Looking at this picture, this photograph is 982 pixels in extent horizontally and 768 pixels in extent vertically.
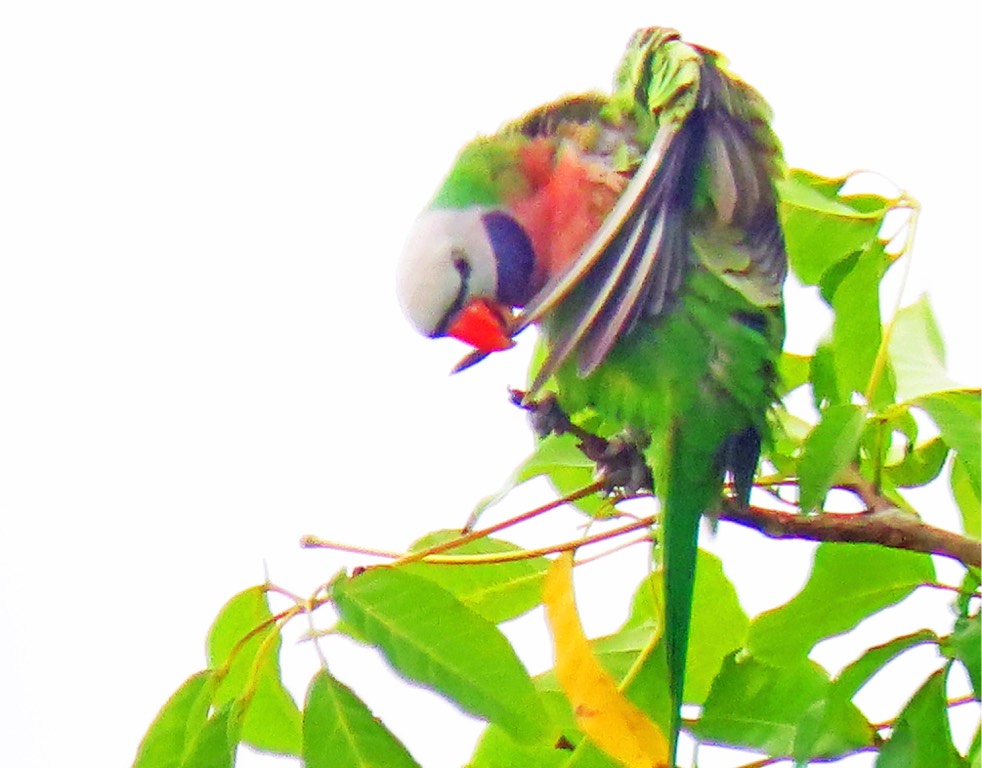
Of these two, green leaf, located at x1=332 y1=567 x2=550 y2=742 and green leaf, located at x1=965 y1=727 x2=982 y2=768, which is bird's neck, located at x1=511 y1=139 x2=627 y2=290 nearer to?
green leaf, located at x1=332 y1=567 x2=550 y2=742

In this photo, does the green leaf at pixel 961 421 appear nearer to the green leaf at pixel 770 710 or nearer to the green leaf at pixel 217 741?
the green leaf at pixel 770 710

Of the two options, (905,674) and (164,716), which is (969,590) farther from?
(905,674)

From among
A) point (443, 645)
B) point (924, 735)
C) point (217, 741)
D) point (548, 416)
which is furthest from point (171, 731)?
point (924, 735)

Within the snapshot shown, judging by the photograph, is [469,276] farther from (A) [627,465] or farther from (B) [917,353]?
(B) [917,353]

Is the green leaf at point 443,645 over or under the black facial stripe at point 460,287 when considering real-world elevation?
under

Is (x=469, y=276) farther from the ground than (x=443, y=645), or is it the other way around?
(x=469, y=276)

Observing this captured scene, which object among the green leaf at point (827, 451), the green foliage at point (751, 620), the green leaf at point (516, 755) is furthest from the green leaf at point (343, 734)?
the green leaf at point (827, 451)

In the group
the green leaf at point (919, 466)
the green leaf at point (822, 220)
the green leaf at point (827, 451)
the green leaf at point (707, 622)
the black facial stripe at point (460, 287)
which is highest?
the green leaf at point (822, 220)
